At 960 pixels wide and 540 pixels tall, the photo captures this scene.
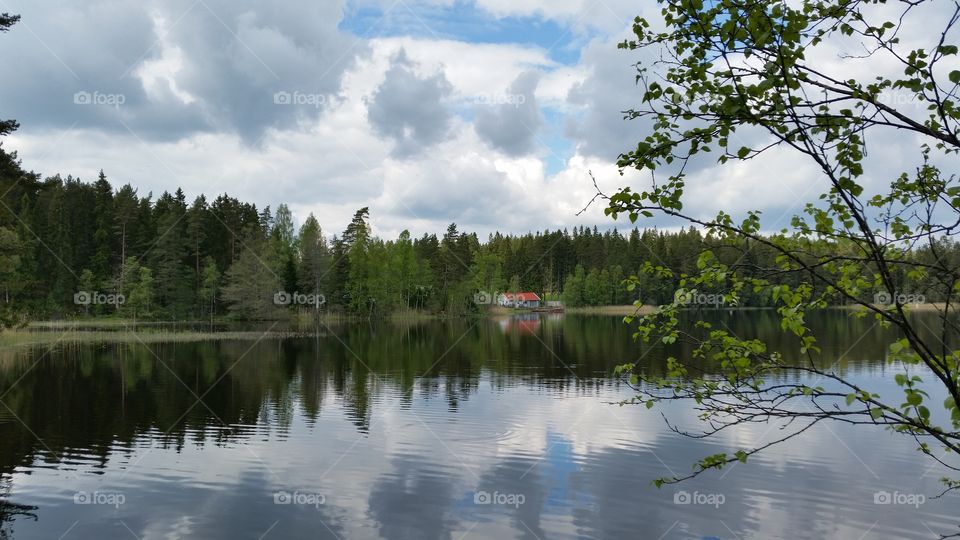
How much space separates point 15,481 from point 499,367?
27960 millimetres

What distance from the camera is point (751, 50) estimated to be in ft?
12.8

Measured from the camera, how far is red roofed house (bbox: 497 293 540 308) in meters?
145

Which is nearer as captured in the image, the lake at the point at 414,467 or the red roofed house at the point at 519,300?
the lake at the point at 414,467

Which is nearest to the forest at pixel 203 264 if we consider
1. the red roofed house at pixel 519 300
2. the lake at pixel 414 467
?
the red roofed house at pixel 519 300

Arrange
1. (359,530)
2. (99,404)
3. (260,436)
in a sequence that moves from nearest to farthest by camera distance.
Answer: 1. (359,530)
2. (260,436)
3. (99,404)

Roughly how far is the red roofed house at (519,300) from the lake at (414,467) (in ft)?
361

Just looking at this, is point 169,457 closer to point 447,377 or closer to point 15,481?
point 15,481

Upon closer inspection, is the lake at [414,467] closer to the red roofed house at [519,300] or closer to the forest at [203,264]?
the forest at [203,264]

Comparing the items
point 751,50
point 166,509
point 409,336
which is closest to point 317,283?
point 409,336

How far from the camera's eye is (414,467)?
1827 cm

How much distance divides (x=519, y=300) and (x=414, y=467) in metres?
135

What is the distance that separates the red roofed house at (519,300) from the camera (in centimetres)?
14500

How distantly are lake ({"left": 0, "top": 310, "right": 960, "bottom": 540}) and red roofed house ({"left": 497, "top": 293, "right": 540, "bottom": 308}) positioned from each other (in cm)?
11011

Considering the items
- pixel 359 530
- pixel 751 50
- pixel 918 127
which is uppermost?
pixel 751 50
